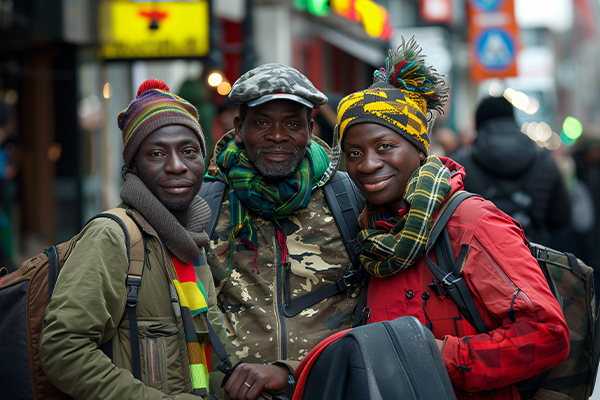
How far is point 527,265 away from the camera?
2.16 metres

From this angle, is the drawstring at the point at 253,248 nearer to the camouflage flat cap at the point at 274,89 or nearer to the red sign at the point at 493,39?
the camouflage flat cap at the point at 274,89

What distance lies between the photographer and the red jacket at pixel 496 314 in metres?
2.11

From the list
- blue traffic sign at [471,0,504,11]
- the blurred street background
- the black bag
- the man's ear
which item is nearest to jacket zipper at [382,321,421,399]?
the black bag

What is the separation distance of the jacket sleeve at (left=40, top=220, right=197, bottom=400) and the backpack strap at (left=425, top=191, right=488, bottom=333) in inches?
41.9

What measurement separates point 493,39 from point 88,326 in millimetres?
13743

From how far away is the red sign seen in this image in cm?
1408

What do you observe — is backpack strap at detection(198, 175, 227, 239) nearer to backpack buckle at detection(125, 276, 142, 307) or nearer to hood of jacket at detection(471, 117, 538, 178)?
backpack buckle at detection(125, 276, 142, 307)

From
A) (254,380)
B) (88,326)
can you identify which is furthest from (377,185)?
(88,326)

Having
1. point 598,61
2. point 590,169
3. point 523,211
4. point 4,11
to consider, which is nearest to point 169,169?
point 523,211

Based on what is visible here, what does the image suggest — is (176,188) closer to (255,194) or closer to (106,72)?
(255,194)

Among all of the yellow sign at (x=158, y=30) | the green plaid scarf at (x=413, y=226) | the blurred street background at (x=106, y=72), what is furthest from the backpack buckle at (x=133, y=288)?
the yellow sign at (x=158, y=30)

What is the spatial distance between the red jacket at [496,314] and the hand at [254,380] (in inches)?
25.8

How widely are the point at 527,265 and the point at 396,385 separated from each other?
665 mm

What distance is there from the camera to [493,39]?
14094 mm
